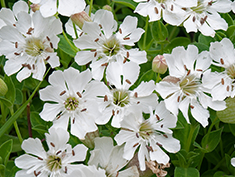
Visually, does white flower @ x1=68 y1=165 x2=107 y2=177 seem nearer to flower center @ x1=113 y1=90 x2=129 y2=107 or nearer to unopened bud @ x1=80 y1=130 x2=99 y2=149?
unopened bud @ x1=80 y1=130 x2=99 y2=149

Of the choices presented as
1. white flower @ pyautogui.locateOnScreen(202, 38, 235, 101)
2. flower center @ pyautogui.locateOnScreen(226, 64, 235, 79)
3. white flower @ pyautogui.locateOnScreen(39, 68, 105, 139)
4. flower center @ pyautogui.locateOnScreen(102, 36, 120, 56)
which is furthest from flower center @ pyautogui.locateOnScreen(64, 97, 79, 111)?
flower center @ pyautogui.locateOnScreen(226, 64, 235, 79)

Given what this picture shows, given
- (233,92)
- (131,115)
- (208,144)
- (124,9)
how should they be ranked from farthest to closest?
1. (124,9)
2. (208,144)
3. (233,92)
4. (131,115)

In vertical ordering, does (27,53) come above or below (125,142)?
above

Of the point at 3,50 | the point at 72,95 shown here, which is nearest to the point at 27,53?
the point at 3,50

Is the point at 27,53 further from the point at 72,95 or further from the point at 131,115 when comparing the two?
the point at 131,115

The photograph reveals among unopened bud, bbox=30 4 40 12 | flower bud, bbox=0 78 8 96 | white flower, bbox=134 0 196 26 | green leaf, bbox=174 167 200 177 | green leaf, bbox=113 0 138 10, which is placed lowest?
green leaf, bbox=174 167 200 177

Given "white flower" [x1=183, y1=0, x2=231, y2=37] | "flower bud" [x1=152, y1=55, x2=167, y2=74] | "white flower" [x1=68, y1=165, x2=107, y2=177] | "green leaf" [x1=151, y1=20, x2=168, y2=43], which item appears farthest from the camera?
"green leaf" [x1=151, y1=20, x2=168, y2=43]

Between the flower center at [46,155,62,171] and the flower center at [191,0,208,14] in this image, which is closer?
the flower center at [46,155,62,171]

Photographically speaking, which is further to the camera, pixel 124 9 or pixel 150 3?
pixel 124 9
